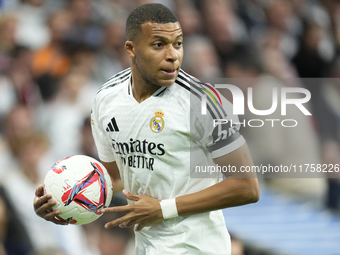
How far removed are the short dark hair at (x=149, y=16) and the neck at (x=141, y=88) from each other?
0.27 m

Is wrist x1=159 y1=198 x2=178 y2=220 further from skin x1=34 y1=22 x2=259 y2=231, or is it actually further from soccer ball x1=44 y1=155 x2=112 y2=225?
soccer ball x1=44 y1=155 x2=112 y2=225

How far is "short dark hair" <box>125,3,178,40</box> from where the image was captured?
2541 mm

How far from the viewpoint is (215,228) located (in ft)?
8.85

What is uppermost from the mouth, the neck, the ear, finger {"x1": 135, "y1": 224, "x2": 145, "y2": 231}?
the ear

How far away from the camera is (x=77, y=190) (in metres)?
2.63

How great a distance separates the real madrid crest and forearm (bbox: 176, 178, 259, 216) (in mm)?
431

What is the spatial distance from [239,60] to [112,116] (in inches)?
154

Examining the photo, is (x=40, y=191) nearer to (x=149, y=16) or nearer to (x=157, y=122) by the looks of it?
(x=157, y=122)

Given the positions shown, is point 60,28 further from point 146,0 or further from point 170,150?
point 170,150

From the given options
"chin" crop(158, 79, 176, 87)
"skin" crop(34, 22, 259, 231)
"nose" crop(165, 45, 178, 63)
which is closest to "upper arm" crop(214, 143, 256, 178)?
"skin" crop(34, 22, 259, 231)

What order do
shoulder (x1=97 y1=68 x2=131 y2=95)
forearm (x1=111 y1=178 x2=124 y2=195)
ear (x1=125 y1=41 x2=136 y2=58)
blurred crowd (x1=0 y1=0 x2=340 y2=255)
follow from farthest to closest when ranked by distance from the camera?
blurred crowd (x1=0 y1=0 x2=340 y2=255) → forearm (x1=111 y1=178 x2=124 y2=195) → shoulder (x1=97 y1=68 x2=131 y2=95) → ear (x1=125 y1=41 x2=136 y2=58)

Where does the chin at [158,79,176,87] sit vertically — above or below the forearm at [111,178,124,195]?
above
